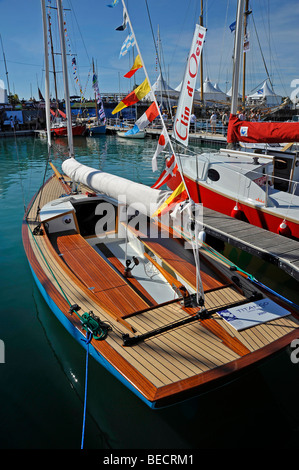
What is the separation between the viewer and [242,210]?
8914 mm

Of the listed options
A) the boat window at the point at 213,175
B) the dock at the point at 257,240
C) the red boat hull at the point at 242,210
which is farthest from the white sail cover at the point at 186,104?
the boat window at the point at 213,175

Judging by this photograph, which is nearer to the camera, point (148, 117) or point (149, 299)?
point (148, 117)

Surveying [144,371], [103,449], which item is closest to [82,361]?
[103,449]

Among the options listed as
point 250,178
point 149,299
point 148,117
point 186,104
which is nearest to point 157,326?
point 149,299

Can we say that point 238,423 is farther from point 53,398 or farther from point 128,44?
point 128,44

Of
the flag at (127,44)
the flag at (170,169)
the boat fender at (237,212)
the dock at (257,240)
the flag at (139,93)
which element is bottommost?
the dock at (257,240)

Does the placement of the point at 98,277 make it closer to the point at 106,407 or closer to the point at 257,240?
the point at 106,407

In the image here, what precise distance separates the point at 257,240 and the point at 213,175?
11.1 feet

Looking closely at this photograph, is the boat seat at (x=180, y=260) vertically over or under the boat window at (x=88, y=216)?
under

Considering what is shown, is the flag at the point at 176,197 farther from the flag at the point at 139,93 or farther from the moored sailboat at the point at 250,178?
the moored sailboat at the point at 250,178

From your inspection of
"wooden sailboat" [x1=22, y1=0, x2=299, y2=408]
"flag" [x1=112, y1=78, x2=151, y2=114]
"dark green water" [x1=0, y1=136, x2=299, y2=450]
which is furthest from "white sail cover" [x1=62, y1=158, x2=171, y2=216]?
"dark green water" [x1=0, y1=136, x2=299, y2=450]

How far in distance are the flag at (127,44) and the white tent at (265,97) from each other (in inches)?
1668

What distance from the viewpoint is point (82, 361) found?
16.4 feet

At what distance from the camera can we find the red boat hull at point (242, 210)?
7.70 m
